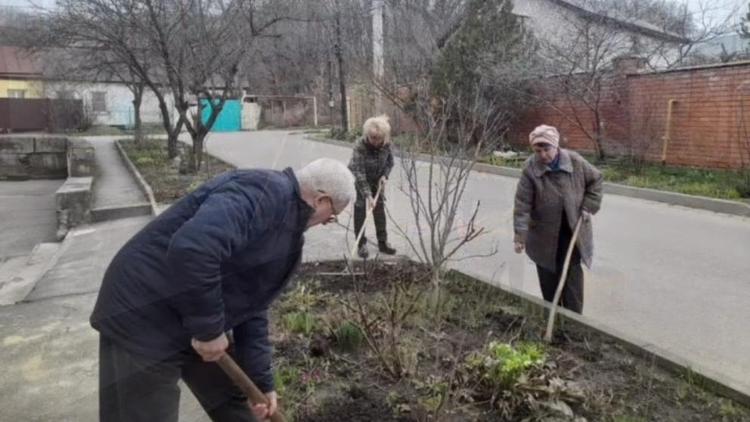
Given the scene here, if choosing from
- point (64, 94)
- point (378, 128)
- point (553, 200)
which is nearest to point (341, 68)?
point (64, 94)

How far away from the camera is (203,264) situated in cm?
191

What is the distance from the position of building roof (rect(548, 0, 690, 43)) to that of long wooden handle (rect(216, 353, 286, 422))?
1474cm

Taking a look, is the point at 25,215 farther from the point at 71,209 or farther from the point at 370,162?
the point at 370,162

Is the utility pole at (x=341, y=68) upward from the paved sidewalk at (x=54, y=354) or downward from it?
upward

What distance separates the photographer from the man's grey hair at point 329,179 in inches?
85.7

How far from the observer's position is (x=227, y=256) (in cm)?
196

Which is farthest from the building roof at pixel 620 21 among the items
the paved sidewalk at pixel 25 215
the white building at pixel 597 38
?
the paved sidewalk at pixel 25 215

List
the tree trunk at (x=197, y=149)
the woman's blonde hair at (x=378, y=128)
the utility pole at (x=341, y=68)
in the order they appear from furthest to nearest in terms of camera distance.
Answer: the utility pole at (x=341, y=68) < the tree trunk at (x=197, y=149) < the woman's blonde hair at (x=378, y=128)

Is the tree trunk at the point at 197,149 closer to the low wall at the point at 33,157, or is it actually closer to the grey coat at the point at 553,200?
the low wall at the point at 33,157

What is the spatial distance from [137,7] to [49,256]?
6088 millimetres

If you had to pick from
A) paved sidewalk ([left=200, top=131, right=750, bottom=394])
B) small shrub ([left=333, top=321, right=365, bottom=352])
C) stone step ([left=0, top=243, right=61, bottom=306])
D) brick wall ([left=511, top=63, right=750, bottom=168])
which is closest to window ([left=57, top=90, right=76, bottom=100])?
brick wall ([left=511, top=63, right=750, bottom=168])

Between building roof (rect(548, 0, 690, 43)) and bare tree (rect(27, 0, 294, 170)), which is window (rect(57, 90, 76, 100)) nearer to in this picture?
bare tree (rect(27, 0, 294, 170))

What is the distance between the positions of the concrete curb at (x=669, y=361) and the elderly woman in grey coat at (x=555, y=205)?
0.93 feet

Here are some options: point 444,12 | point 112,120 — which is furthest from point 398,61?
point 112,120
